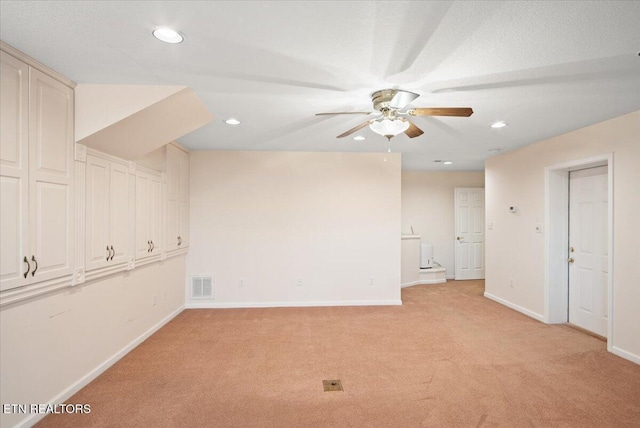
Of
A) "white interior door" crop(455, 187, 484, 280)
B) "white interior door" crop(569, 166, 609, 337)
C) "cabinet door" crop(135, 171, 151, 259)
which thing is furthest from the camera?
"white interior door" crop(455, 187, 484, 280)

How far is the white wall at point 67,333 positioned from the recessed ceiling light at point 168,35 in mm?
1968

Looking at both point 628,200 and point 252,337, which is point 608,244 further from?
point 252,337

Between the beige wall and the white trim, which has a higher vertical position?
the beige wall

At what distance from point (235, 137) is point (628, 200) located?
4.55 metres

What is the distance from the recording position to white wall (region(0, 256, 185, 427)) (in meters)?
2.11

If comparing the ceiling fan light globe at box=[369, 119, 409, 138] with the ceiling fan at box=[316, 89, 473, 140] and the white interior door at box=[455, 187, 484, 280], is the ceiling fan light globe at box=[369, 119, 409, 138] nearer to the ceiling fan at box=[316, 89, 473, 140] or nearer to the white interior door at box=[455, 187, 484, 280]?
the ceiling fan at box=[316, 89, 473, 140]

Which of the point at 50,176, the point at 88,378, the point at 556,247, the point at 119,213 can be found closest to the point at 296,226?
the point at 119,213

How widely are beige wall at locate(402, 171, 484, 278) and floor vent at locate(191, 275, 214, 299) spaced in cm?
444

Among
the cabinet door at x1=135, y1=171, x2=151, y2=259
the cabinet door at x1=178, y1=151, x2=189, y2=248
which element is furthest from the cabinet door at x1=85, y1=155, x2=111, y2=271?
the cabinet door at x1=178, y1=151, x2=189, y2=248

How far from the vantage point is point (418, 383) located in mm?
2820

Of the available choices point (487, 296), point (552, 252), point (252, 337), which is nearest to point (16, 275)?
point (252, 337)

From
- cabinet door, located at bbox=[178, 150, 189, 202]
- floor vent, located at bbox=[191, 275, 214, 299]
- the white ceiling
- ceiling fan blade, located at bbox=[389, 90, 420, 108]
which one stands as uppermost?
the white ceiling

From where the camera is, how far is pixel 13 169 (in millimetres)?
2059

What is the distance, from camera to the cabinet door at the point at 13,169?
2.00 meters
